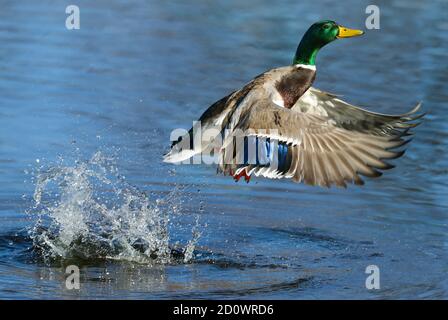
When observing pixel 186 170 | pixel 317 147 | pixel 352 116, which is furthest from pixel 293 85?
pixel 186 170

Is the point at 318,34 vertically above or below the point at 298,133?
above

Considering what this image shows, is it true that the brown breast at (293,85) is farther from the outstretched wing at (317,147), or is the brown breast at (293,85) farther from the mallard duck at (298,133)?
the outstretched wing at (317,147)

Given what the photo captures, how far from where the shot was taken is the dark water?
777 cm

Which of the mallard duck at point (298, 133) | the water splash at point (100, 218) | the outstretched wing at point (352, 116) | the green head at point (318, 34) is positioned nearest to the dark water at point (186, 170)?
the water splash at point (100, 218)

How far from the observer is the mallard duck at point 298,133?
7277 mm

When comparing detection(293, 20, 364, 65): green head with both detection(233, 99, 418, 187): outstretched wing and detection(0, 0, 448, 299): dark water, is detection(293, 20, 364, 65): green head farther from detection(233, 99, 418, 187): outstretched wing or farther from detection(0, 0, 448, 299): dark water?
detection(0, 0, 448, 299): dark water

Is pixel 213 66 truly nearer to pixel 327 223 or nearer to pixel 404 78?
pixel 404 78

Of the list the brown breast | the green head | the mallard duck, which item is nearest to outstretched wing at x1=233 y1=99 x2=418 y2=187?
the mallard duck

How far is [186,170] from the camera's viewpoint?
31.9ft

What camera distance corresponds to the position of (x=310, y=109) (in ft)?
28.1

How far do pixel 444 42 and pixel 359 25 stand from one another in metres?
0.95

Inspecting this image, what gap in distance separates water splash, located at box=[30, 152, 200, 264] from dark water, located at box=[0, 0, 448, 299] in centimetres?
2

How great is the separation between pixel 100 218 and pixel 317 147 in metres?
2.15

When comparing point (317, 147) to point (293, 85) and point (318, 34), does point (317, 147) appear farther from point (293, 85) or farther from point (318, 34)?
point (318, 34)
